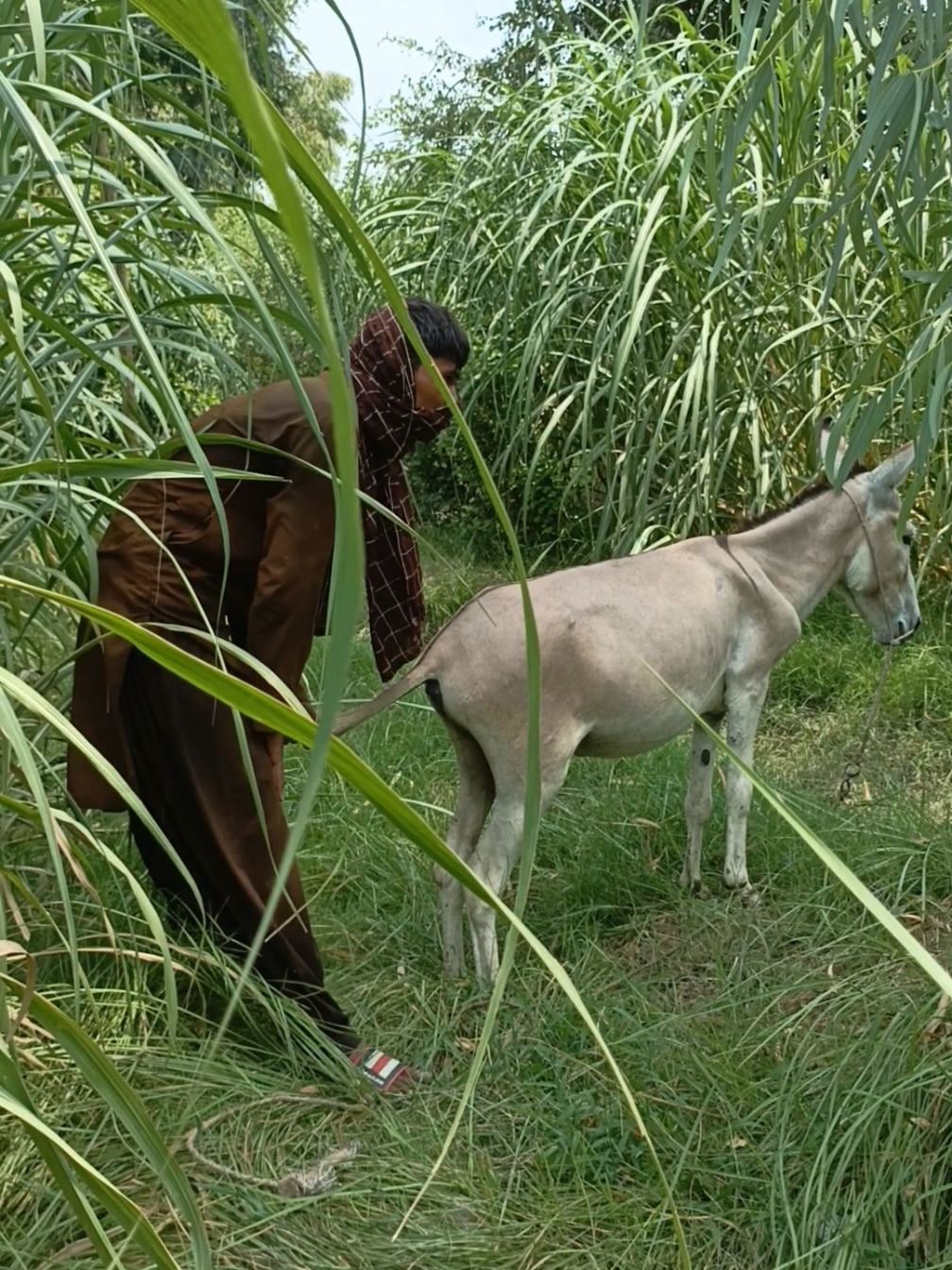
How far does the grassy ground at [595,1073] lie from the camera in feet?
7.81

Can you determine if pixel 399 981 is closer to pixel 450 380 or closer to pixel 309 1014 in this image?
pixel 309 1014

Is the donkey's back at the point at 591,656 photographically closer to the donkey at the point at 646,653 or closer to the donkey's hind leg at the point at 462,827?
the donkey at the point at 646,653

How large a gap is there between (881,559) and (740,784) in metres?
0.92

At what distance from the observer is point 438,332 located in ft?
9.78

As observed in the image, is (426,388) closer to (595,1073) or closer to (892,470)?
(595,1073)

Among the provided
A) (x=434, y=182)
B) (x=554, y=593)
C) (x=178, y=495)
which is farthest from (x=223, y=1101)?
(x=434, y=182)

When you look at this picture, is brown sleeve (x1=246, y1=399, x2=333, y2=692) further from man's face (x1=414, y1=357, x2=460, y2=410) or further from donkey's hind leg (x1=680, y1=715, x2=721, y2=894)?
donkey's hind leg (x1=680, y1=715, x2=721, y2=894)

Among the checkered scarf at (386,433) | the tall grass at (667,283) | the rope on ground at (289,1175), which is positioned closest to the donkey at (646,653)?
the checkered scarf at (386,433)

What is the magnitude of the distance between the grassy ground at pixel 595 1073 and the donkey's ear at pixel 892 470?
107cm

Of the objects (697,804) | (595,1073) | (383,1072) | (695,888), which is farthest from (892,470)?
(383,1072)

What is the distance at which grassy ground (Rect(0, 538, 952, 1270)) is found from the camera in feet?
7.81

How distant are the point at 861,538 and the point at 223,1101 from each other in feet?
8.78

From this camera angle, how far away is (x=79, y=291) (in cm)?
253

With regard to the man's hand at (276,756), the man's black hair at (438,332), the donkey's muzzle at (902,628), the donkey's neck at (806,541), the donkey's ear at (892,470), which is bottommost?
the donkey's muzzle at (902,628)
